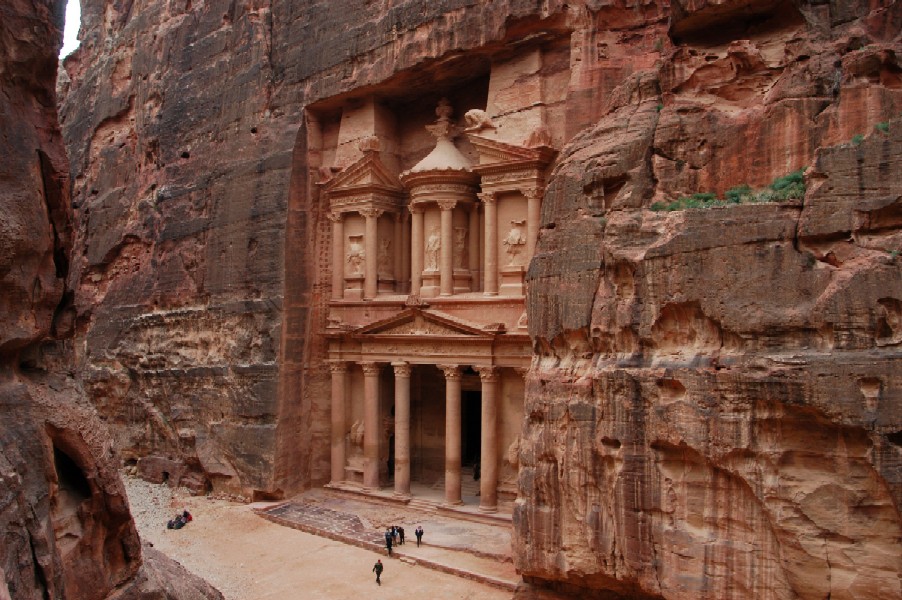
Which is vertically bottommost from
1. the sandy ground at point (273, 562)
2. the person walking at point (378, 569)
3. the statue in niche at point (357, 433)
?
the sandy ground at point (273, 562)

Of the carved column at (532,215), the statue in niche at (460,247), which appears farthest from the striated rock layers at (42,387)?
the statue in niche at (460,247)

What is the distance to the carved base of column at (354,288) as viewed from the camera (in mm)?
21359

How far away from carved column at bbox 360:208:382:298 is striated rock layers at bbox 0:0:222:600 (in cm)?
1453

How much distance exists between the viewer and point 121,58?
27.4 metres

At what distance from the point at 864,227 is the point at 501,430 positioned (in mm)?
11012

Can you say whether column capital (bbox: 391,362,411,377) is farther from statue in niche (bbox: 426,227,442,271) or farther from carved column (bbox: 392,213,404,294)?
carved column (bbox: 392,213,404,294)

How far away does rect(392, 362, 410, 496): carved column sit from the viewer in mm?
19781

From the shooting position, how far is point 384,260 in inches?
859

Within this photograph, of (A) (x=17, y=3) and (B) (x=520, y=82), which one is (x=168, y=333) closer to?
(B) (x=520, y=82)

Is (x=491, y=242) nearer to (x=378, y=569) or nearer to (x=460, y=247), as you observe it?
(x=460, y=247)

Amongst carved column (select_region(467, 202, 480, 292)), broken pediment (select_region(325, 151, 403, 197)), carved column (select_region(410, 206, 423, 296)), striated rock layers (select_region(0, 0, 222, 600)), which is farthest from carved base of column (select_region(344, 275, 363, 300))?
striated rock layers (select_region(0, 0, 222, 600))

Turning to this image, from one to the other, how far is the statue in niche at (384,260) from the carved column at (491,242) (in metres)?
4.05

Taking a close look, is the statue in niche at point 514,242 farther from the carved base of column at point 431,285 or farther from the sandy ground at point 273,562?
the sandy ground at point 273,562

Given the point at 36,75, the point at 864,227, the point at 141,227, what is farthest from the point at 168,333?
the point at 864,227
